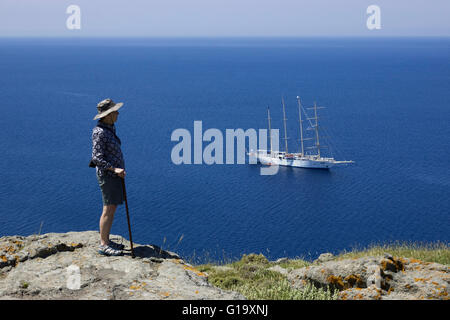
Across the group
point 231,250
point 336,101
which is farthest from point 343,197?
point 336,101

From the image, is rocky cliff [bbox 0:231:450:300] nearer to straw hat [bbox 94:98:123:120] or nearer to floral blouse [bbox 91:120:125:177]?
floral blouse [bbox 91:120:125:177]

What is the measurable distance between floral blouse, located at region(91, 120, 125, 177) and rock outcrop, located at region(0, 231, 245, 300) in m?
1.19

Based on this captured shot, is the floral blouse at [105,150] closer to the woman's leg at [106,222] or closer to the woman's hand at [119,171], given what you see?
the woman's hand at [119,171]

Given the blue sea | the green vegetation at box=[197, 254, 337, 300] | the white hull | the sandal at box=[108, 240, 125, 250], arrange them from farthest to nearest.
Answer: the white hull, the blue sea, the sandal at box=[108, 240, 125, 250], the green vegetation at box=[197, 254, 337, 300]

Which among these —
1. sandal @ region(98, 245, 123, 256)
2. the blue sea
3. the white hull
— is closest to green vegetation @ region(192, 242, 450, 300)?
sandal @ region(98, 245, 123, 256)

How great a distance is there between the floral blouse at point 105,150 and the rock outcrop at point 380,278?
3010 mm

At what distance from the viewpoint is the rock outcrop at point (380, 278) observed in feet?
18.9

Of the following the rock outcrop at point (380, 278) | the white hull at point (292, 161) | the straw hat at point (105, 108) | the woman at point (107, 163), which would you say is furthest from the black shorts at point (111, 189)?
the white hull at point (292, 161)

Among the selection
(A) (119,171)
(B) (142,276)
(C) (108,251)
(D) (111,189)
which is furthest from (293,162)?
(B) (142,276)

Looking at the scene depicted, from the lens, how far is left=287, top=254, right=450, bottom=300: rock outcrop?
5768 mm

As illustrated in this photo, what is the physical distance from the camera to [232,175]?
63094 mm

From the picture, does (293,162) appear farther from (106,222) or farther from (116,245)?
(106,222)

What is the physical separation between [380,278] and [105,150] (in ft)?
13.1
